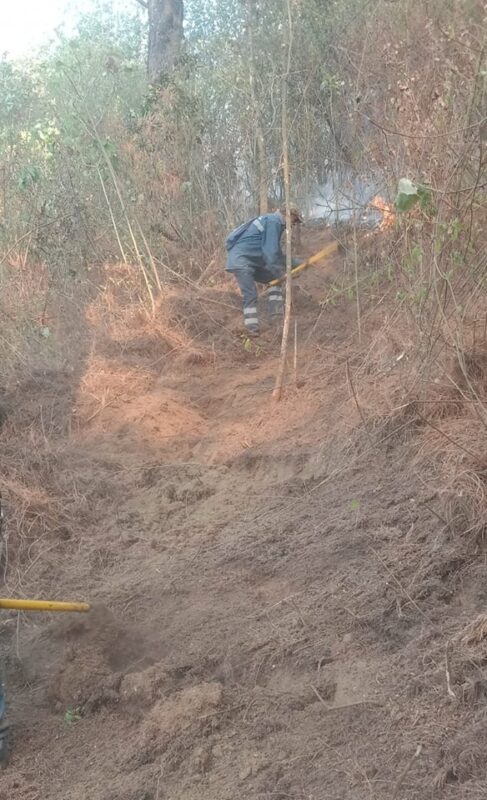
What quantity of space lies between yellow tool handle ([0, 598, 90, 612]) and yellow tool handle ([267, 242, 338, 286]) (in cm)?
556

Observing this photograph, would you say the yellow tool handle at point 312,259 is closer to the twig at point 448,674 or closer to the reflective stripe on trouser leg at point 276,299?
the reflective stripe on trouser leg at point 276,299

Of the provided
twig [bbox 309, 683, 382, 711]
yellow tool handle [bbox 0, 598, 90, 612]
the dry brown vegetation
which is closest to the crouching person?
the dry brown vegetation

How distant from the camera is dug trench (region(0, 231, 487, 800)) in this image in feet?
8.67

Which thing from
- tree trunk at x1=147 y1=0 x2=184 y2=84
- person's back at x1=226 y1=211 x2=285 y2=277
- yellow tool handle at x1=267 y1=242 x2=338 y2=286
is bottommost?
yellow tool handle at x1=267 y1=242 x2=338 y2=286

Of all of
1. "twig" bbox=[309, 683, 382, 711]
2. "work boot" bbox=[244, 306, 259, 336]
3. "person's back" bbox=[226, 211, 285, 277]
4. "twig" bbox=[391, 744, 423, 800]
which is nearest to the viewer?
"twig" bbox=[391, 744, 423, 800]

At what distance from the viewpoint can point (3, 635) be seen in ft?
14.1

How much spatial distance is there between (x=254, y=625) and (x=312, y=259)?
6169 mm

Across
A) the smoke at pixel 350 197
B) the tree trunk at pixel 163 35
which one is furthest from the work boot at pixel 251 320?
the tree trunk at pixel 163 35

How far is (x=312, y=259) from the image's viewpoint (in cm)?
910

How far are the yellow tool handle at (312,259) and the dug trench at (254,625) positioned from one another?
239 centimetres

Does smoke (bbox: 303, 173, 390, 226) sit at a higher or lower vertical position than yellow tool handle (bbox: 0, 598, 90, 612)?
higher

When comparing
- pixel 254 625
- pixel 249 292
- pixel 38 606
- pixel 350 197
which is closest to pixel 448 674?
pixel 254 625

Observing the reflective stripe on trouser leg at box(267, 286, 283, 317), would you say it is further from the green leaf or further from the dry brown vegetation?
the green leaf

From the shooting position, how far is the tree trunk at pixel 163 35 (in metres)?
11.2
